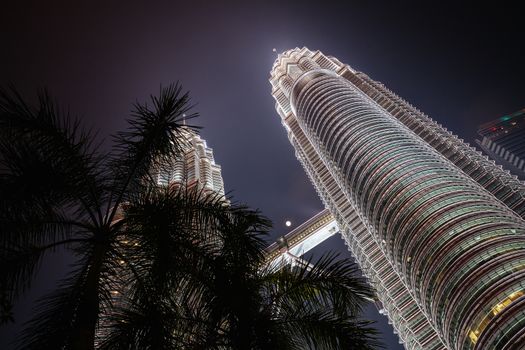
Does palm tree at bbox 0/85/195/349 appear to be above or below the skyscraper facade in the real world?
below

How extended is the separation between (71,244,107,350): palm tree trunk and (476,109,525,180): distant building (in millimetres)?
112915

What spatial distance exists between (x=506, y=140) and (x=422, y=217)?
217 feet

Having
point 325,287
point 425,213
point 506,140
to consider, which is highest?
point 506,140

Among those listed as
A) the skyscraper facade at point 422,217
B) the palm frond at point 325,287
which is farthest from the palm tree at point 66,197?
the skyscraper facade at point 422,217

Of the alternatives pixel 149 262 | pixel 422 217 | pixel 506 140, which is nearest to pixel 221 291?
pixel 149 262

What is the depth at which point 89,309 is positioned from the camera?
793cm

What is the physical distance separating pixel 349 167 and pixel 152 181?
70370 millimetres

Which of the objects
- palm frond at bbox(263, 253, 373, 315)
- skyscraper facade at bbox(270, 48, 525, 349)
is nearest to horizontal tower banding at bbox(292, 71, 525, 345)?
skyscraper facade at bbox(270, 48, 525, 349)

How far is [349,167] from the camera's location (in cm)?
7888

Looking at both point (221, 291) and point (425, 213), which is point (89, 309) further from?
point (425, 213)

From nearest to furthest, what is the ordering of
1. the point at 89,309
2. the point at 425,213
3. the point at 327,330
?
the point at 89,309, the point at 327,330, the point at 425,213

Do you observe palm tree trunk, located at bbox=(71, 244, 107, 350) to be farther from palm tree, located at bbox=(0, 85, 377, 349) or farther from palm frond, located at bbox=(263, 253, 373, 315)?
palm frond, located at bbox=(263, 253, 373, 315)

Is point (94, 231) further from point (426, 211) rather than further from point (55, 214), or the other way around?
point (426, 211)

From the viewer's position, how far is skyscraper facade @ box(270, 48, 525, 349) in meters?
46.3
